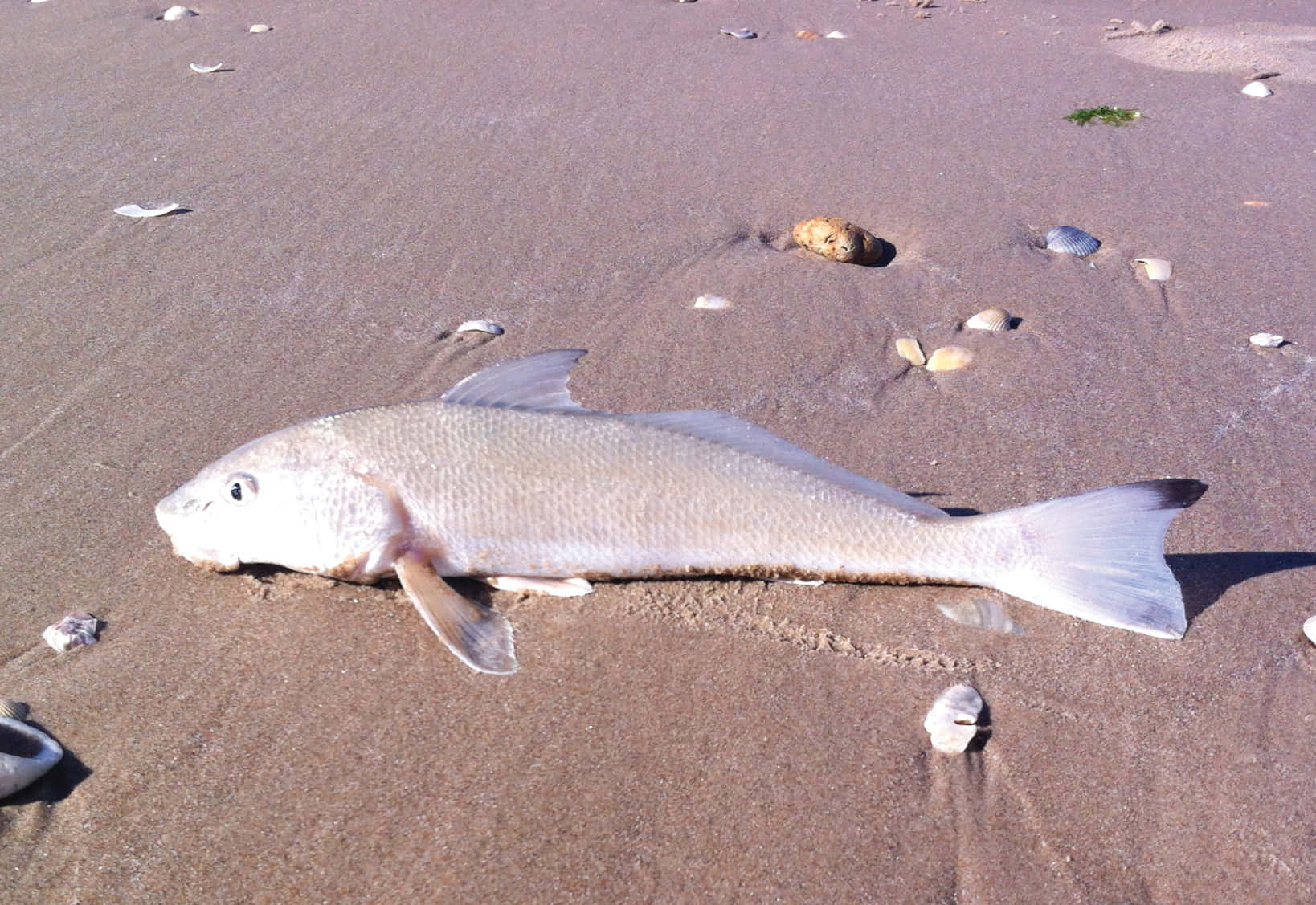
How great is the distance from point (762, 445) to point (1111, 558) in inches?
40.4

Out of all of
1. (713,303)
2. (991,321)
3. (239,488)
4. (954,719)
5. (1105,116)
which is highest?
(239,488)

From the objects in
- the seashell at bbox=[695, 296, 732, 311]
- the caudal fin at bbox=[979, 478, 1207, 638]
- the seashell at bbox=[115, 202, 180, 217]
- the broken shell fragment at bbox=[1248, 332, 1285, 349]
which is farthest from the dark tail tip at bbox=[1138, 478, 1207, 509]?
the seashell at bbox=[115, 202, 180, 217]

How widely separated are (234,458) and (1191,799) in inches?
110

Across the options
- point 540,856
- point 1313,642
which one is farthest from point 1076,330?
point 540,856

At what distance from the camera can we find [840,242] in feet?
17.5

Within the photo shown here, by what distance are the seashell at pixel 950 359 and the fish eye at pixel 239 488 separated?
273cm

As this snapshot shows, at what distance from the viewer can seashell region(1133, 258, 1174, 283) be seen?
17.3 ft

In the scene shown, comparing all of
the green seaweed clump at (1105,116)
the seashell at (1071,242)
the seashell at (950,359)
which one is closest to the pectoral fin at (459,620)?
the seashell at (950,359)

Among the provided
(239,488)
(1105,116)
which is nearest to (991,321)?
(1105,116)

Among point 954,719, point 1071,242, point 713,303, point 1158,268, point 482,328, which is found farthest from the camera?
point 1071,242

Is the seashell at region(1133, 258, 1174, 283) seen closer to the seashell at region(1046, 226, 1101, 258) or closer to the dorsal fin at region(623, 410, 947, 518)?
the seashell at region(1046, 226, 1101, 258)

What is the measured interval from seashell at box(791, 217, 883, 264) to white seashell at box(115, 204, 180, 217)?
10.9 ft

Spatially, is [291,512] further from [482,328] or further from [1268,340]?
[1268,340]

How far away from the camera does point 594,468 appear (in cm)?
325
